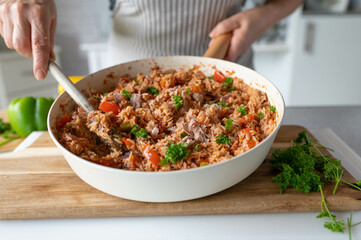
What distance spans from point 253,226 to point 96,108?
0.96 meters

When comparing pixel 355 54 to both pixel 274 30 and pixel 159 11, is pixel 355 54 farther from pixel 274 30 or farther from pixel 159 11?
pixel 159 11

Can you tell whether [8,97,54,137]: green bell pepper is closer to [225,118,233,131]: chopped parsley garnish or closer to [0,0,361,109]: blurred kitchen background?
[225,118,233,131]: chopped parsley garnish

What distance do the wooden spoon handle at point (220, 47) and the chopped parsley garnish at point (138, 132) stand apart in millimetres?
836

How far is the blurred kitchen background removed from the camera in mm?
4504

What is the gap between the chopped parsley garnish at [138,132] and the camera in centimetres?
140

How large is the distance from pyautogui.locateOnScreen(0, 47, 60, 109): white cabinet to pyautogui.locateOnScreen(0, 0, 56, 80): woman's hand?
332 centimetres

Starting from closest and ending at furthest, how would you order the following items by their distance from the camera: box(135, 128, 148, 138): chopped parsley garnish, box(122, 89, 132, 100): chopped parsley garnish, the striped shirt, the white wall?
1. box(135, 128, 148, 138): chopped parsley garnish
2. box(122, 89, 132, 100): chopped parsley garnish
3. the striped shirt
4. the white wall

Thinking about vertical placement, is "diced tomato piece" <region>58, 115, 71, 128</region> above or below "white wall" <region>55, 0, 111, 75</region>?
above

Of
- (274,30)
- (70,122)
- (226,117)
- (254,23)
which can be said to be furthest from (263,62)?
(70,122)

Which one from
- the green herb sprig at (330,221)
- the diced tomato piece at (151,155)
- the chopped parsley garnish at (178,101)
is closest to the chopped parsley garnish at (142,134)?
the diced tomato piece at (151,155)

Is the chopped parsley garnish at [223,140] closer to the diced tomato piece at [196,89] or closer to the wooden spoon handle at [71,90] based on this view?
the diced tomato piece at [196,89]

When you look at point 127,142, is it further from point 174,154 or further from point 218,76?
point 218,76

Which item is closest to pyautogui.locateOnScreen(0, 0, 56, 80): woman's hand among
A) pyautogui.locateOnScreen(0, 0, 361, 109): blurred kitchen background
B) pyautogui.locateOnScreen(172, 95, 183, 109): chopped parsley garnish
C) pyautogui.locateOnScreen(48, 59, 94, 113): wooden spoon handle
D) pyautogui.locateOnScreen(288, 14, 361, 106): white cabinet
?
pyautogui.locateOnScreen(48, 59, 94, 113): wooden spoon handle

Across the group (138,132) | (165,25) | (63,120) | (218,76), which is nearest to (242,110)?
(218,76)
